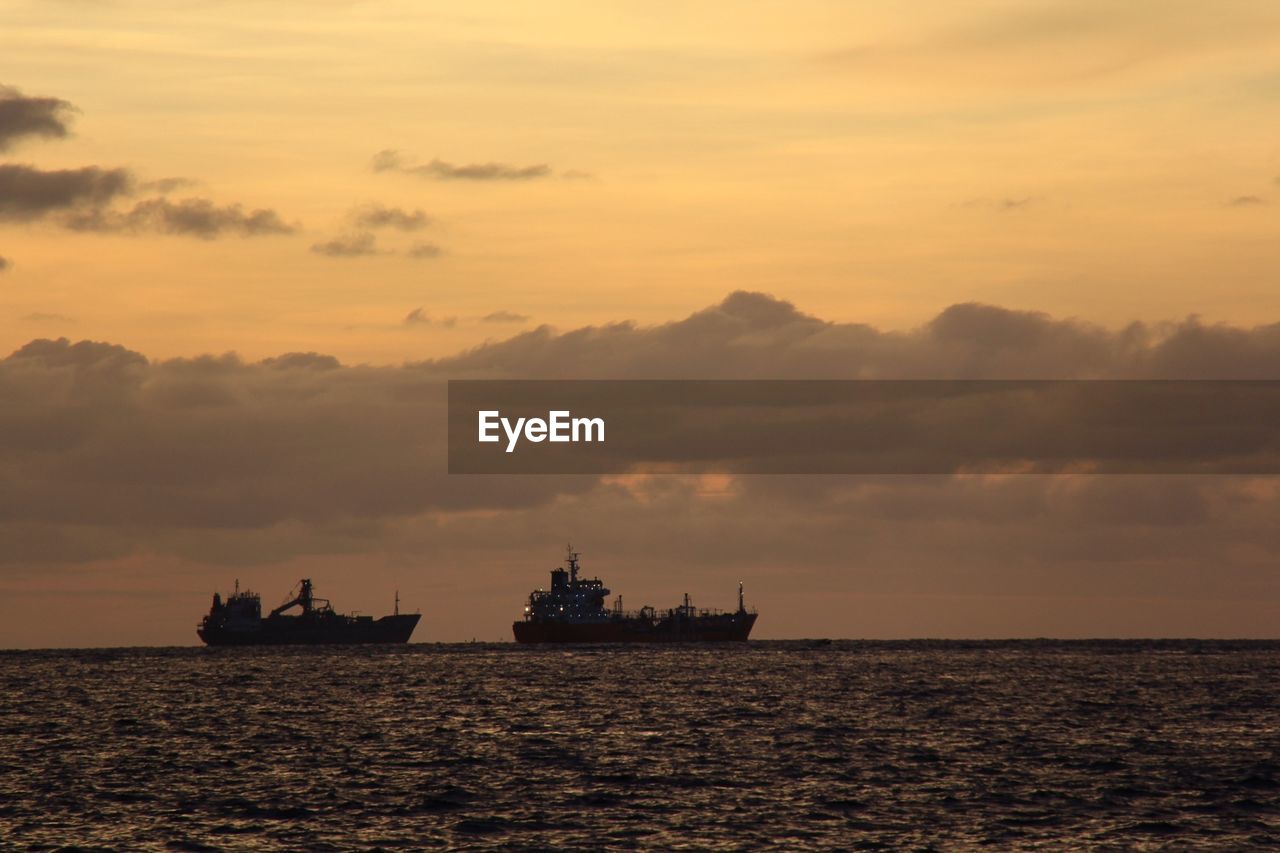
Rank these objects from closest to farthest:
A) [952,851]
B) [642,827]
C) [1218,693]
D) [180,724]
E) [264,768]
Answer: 1. [952,851]
2. [642,827]
3. [264,768]
4. [180,724]
5. [1218,693]

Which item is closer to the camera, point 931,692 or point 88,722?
point 88,722

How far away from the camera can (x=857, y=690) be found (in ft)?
498

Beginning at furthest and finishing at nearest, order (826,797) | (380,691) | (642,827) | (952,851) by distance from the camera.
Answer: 1. (380,691)
2. (826,797)
3. (642,827)
4. (952,851)

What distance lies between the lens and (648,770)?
7831cm

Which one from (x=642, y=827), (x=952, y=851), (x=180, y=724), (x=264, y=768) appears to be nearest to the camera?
(x=952, y=851)

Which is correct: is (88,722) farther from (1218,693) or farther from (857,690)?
(1218,693)

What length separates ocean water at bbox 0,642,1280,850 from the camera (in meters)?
58.5

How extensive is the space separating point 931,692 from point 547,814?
286ft

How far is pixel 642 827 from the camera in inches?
2351

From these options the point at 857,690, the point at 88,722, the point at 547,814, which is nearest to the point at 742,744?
the point at 547,814

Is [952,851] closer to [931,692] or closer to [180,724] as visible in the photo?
[180,724]

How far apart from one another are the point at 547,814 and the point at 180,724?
57.5 m

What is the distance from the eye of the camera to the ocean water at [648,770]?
192 feet

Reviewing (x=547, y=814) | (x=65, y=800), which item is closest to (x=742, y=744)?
(x=547, y=814)
